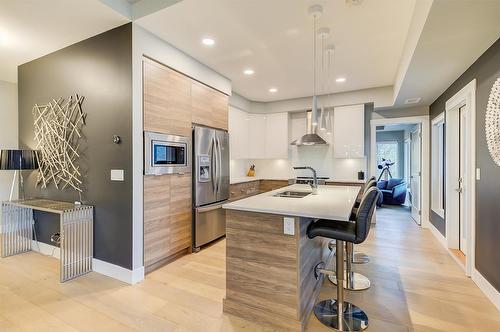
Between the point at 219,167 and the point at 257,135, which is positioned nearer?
the point at 219,167

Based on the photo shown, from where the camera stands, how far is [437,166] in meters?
4.57

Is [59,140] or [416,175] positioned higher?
[59,140]

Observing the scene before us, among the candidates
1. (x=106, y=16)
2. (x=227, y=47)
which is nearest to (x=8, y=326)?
(x=106, y=16)

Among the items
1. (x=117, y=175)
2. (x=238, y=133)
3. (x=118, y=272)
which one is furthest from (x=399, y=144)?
(x=118, y=272)

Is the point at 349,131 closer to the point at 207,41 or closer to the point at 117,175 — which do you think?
the point at 207,41

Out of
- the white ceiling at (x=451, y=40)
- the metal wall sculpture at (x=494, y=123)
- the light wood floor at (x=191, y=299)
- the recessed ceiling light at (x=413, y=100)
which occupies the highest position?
the recessed ceiling light at (x=413, y=100)

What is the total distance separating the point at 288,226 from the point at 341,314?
2.78 feet

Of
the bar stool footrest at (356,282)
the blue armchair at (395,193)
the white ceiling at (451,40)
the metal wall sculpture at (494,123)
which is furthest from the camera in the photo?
the blue armchair at (395,193)

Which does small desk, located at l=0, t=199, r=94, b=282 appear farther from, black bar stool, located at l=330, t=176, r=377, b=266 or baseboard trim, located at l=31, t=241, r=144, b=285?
black bar stool, located at l=330, t=176, r=377, b=266

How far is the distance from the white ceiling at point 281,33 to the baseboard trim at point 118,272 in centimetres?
265

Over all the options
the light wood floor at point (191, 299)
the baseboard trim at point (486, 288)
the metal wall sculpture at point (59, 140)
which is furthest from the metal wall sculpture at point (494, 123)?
the metal wall sculpture at point (59, 140)

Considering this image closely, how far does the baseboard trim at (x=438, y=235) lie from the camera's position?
Result: 3.81m

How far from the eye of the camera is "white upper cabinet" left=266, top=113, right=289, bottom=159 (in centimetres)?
589

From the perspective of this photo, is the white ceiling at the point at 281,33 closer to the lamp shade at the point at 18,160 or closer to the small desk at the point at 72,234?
the small desk at the point at 72,234
